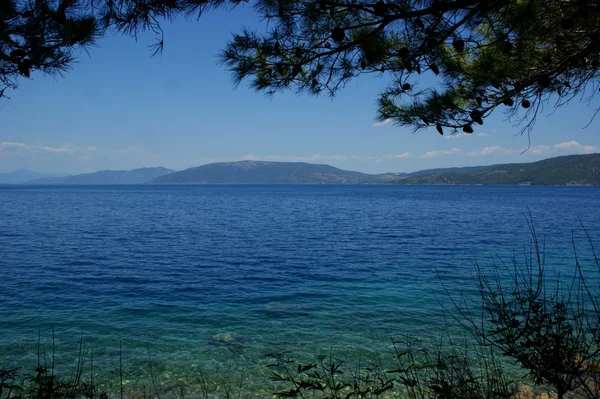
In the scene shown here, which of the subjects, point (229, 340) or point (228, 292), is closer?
point (229, 340)

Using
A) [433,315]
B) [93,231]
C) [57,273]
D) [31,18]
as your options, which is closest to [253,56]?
[31,18]

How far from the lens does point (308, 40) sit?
6.10 metres

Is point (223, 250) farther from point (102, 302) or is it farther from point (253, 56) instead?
point (253, 56)

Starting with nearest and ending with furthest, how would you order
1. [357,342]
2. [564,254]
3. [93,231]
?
[357,342] < [564,254] < [93,231]

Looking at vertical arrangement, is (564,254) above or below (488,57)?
below

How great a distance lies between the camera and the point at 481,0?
4.56 meters

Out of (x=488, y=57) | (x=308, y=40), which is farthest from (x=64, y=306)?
(x=488, y=57)

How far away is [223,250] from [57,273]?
11005 mm

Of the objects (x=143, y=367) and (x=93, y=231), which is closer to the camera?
(x=143, y=367)

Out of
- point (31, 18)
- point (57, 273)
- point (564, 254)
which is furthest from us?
point (564, 254)

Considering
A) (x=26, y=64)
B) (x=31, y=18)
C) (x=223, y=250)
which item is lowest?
(x=223, y=250)

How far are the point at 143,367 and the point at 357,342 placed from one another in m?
5.76

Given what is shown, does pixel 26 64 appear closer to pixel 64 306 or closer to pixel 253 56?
pixel 253 56

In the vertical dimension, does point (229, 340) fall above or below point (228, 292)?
above
